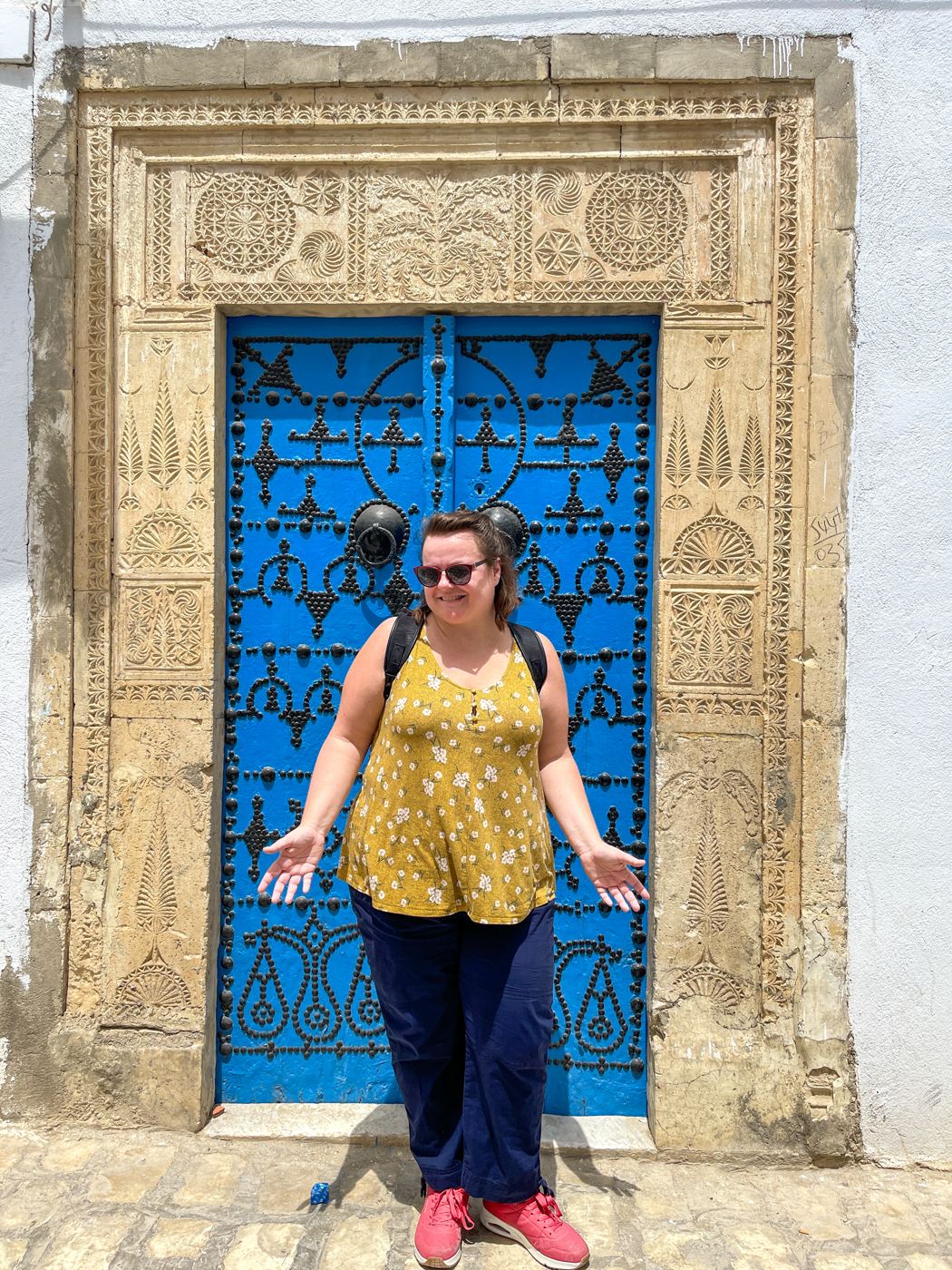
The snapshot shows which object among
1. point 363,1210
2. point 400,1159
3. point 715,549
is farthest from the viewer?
point 715,549

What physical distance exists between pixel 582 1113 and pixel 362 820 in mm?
1500

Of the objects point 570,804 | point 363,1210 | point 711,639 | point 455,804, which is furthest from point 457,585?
point 363,1210

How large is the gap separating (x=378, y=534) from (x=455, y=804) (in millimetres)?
1131

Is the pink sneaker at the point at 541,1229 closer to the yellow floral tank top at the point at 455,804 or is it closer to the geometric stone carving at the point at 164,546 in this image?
the yellow floral tank top at the point at 455,804

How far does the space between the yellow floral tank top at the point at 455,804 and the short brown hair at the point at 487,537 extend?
0.70ft

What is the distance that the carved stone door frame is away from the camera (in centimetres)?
283

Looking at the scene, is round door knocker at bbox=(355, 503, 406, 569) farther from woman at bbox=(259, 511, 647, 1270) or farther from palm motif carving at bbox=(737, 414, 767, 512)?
palm motif carving at bbox=(737, 414, 767, 512)

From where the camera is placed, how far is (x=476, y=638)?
227 cm

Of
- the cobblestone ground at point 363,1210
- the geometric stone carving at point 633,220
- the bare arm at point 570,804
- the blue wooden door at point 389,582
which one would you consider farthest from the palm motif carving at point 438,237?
the cobblestone ground at point 363,1210

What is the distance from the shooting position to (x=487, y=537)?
220cm

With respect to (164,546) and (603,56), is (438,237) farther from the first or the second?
(164,546)

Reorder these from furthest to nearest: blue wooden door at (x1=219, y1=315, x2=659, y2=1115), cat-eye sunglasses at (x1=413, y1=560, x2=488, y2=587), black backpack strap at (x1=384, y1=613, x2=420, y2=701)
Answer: blue wooden door at (x1=219, y1=315, x2=659, y2=1115)
black backpack strap at (x1=384, y1=613, x2=420, y2=701)
cat-eye sunglasses at (x1=413, y1=560, x2=488, y2=587)

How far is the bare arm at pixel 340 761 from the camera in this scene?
7.11ft

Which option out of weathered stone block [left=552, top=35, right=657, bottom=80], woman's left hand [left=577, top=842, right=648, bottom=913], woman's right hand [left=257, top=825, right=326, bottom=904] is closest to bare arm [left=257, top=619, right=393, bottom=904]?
woman's right hand [left=257, top=825, right=326, bottom=904]
